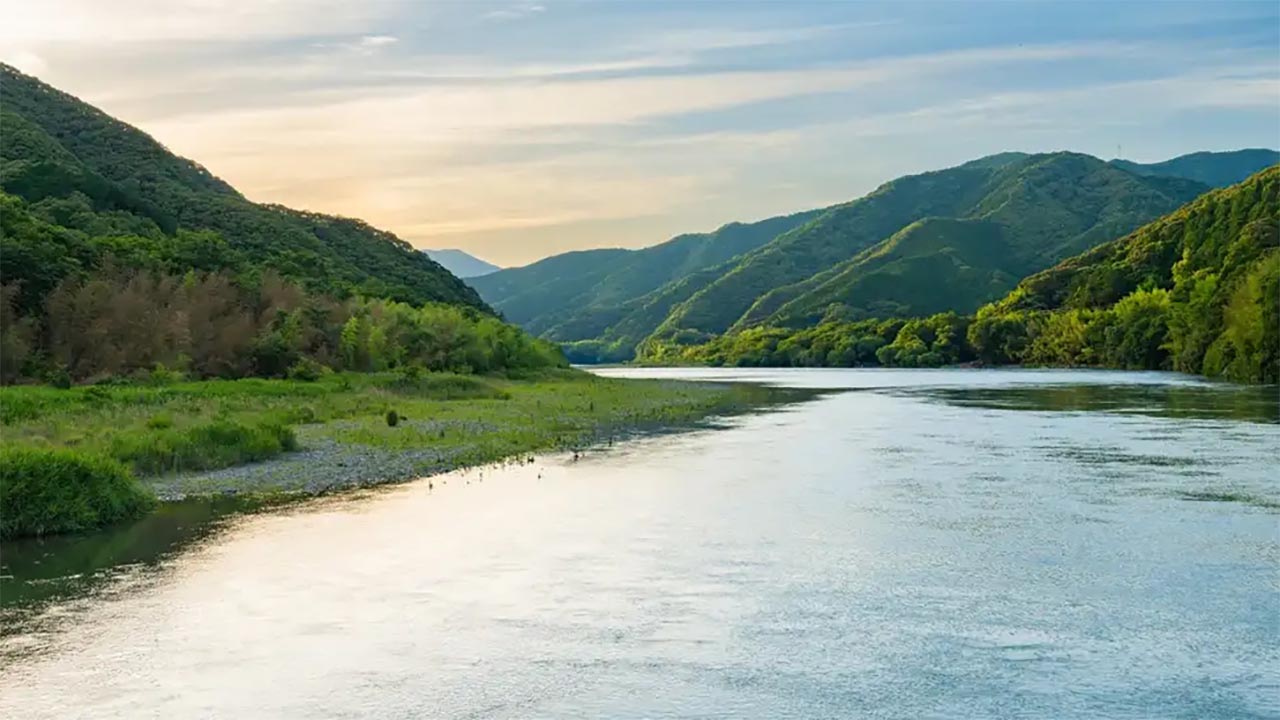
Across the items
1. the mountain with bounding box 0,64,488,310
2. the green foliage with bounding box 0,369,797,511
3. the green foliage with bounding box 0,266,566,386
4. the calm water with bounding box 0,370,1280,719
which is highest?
the mountain with bounding box 0,64,488,310

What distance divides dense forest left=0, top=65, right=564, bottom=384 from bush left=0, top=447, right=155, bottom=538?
28289 millimetres

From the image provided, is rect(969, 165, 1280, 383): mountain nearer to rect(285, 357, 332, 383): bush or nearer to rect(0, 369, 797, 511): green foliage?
rect(0, 369, 797, 511): green foliage

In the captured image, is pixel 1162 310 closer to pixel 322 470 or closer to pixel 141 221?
pixel 141 221

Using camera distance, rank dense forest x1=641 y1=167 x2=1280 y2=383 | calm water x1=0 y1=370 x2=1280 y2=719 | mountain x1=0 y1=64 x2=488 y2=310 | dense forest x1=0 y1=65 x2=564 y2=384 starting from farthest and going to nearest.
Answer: dense forest x1=641 y1=167 x2=1280 y2=383
mountain x1=0 y1=64 x2=488 y2=310
dense forest x1=0 y1=65 x2=564 y2=384
calm water x1=0 y1=370 x2=1280 y2=719

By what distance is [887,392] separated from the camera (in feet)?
306

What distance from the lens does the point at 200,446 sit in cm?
3519

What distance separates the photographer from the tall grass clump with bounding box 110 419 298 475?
32.8 metres

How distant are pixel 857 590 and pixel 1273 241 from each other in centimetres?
12800

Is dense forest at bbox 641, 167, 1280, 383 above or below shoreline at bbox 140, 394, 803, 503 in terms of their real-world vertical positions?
above

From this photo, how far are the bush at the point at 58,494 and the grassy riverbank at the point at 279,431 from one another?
1.6 inches

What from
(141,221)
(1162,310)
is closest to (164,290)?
(141,221)

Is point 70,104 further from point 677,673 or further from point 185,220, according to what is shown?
point 677,673

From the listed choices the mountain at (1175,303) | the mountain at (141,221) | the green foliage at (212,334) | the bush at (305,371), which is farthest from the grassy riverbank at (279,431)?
the mountain at (1175,303)

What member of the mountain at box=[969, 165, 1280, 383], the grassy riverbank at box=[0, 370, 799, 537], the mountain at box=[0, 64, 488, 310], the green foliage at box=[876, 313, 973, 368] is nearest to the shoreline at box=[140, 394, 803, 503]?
the grassy riverbank at box=[0, 370, 799, 537]
